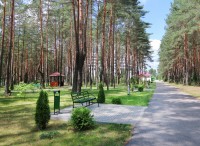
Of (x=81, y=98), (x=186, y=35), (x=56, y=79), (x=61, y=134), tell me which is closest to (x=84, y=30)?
(x=81, y=98)

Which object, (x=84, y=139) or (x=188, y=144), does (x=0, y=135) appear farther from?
(x=188, y=144)

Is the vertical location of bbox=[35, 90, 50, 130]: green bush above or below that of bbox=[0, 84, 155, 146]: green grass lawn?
above

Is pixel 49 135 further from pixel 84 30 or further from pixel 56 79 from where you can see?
pixel 56 79

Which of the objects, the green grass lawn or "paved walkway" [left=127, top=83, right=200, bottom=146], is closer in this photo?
"paved walkway" [left=127, top=83, right=200, bottom=146]

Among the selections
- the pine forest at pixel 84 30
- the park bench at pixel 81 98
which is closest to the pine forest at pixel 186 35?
the pine forest at pixel 84 30

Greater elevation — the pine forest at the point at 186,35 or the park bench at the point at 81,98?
the pine forest at the point at 186,35

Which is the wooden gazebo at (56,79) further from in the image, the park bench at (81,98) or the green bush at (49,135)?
the green bush at (49,135)

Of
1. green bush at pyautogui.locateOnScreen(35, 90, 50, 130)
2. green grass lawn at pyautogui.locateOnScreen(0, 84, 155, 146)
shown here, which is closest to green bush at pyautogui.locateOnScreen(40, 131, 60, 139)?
green grass lawn at pyautogui.locateOnScreen(0, 84, 155, 146)

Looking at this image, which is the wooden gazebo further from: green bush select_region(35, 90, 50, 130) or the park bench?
green bush select_region(35, 90, 50, 130)

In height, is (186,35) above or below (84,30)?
above

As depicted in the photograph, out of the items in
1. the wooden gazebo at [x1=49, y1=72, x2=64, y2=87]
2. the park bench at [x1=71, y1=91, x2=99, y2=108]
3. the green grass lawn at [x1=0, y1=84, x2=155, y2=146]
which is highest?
the wooden gazebo at [x1=49, y1=72, x2=64, y2=87]

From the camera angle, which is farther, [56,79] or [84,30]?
[56,79]

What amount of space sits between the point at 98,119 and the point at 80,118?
2067 millimetres

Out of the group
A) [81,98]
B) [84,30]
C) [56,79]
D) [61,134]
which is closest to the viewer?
[61,134]
